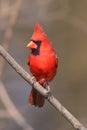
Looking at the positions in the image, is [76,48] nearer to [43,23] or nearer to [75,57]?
[75,57]

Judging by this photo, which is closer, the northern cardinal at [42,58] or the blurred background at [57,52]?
the northern cardinal at [42,58]

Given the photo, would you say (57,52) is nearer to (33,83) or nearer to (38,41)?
(38,41)

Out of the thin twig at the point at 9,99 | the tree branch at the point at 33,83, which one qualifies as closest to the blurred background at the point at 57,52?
the thin twig at the point at 9,99

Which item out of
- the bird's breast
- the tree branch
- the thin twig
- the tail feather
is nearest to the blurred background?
the thin twig

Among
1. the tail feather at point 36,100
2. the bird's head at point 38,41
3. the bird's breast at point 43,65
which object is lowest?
the tail feather at point 36,100

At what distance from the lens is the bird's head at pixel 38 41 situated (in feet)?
9.06

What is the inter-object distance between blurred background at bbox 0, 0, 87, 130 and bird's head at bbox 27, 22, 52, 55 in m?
1.74

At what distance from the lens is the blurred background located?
4871 millimetres

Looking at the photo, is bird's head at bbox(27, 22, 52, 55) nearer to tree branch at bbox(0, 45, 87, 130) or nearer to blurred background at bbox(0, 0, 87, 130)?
tree branch at bbox(0, 45, 87, 130)

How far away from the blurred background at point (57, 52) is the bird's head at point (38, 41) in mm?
1739

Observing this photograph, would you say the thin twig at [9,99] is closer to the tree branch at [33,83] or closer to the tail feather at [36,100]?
the tail feather at [36,100]

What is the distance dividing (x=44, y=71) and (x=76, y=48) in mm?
2765

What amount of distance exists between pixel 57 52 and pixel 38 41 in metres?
2.54

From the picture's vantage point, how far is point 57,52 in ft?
17.5
